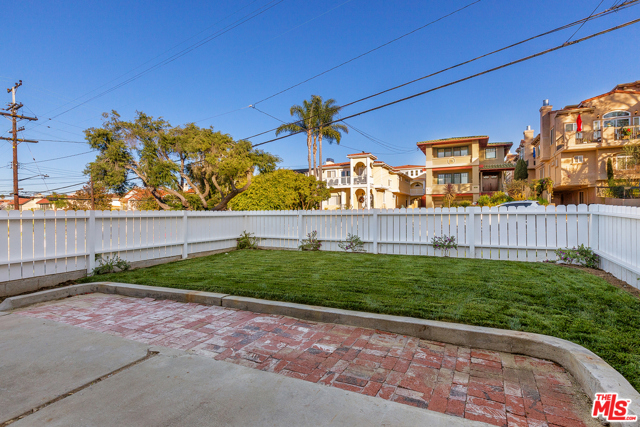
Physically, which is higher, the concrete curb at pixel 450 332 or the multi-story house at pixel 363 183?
the multi-story house at pixel 363 183

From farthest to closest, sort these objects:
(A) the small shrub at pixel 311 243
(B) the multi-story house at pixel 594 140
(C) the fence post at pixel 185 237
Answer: (B) the multi-story house at pixel 594 140, (A) the small shrub at pixel 311 243, (C) the fence post at pixel 185 237

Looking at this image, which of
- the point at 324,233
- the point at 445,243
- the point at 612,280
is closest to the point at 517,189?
the point at 445,243

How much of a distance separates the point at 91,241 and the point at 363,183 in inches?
1209

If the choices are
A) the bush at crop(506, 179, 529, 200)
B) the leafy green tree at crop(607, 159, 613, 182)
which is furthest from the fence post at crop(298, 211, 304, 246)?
the leafy green tree at crop(607, 159, 613, 182)

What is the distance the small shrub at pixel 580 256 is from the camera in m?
6.79

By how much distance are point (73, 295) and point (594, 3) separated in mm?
11918

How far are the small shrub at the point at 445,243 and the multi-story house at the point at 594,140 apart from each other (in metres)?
21.1

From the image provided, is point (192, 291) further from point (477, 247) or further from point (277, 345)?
point (477, 247)

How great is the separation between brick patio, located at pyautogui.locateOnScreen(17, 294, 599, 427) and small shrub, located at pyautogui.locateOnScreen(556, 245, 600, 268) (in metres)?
5.46

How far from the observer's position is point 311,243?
10.6 meters

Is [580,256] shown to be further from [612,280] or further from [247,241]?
[247,241]

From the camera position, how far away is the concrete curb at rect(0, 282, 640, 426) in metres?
2.29

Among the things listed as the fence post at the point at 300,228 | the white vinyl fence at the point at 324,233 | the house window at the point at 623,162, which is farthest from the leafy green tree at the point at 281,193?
the house window at the point at 623,162

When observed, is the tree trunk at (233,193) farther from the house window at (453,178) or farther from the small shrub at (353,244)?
the house window at (453,178)
